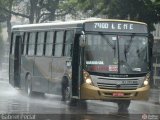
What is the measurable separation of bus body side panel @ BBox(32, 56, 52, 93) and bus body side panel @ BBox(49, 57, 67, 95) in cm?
45

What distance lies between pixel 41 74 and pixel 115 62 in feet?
16.9

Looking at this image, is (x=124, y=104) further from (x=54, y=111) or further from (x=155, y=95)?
(x=155, y=95)

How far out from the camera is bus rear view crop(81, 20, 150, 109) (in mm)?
19812

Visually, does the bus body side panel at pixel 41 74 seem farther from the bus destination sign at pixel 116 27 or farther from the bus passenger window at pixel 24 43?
the bus destination sign at pixel 116 27

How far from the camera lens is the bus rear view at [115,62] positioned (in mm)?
19812

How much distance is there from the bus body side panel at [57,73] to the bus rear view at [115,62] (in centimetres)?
183

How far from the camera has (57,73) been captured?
22.5 meters

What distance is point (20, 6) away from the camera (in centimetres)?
6556

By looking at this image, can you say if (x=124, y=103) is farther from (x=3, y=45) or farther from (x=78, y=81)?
(x=3, y=45)

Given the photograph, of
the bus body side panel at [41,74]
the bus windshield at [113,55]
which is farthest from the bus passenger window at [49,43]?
the bus windshield at [113,55]

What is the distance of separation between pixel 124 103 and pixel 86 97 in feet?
6.52

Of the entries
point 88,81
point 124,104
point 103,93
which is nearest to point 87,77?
point 88,81

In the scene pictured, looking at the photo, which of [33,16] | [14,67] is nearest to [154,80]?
[14,67]

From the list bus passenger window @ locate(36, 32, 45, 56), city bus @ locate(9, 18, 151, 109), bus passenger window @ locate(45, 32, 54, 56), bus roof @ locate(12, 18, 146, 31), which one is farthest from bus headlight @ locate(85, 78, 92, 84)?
bus passenger window @ locate(36, 32, 45, 56)
